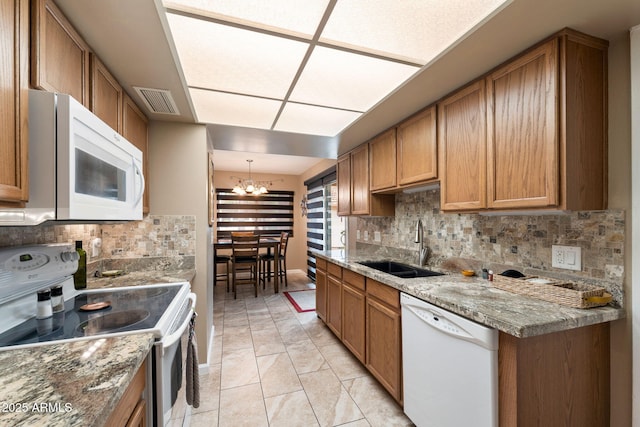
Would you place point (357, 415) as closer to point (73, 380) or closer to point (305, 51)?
point (73, 380)

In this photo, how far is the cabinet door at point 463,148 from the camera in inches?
64.2

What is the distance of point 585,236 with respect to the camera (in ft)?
4.53

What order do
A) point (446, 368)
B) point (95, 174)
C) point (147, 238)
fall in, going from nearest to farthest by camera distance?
1. point (95, 174)
2. point (446, 368)
3. point (147, 238)

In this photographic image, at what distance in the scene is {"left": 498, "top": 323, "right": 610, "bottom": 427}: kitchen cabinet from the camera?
3.63ft

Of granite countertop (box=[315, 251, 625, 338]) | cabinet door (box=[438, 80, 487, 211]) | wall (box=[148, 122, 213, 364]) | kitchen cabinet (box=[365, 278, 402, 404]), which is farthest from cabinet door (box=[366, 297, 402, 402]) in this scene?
wall (box=[148, 122, 213, 364])

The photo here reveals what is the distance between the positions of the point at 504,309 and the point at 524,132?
0.86m

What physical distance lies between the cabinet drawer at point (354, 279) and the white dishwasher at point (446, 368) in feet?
1.93

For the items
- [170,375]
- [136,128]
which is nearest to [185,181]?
[136,128]

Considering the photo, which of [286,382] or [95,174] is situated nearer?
[95,174]

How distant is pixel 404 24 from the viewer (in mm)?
1265

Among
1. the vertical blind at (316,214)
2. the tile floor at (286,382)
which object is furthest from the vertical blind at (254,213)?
the tile floor at (286,382)

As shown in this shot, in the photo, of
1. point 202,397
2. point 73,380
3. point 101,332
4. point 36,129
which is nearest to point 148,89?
point 36,129

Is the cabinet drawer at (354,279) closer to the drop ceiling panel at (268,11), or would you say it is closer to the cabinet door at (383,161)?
the cabinet door at (383,161)

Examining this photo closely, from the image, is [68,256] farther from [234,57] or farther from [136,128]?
[234,57]
